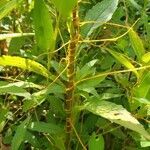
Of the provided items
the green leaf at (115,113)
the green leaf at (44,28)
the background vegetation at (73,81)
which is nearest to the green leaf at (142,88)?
the background vegetation at (73,81)

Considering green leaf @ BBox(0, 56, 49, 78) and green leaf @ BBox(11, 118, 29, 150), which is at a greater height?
green leaf @ BBox(0, 56, 49, 78)

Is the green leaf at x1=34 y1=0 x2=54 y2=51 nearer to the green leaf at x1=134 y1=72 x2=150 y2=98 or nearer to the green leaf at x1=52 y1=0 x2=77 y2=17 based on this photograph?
the green leaf at x1=52 y1=0 x2=77 y2=17

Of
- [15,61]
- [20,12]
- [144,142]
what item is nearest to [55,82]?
[15,61]

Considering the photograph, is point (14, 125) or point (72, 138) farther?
point (14, 125)

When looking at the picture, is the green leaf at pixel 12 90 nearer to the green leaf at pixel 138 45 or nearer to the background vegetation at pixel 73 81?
the background vegetation at pixel 73 81

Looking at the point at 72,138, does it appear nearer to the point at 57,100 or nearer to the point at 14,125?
the point at 57,100

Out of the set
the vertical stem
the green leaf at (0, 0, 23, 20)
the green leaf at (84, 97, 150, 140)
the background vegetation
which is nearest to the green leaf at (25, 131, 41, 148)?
the background vegetation

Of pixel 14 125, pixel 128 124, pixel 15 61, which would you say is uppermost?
pixel 15 61
